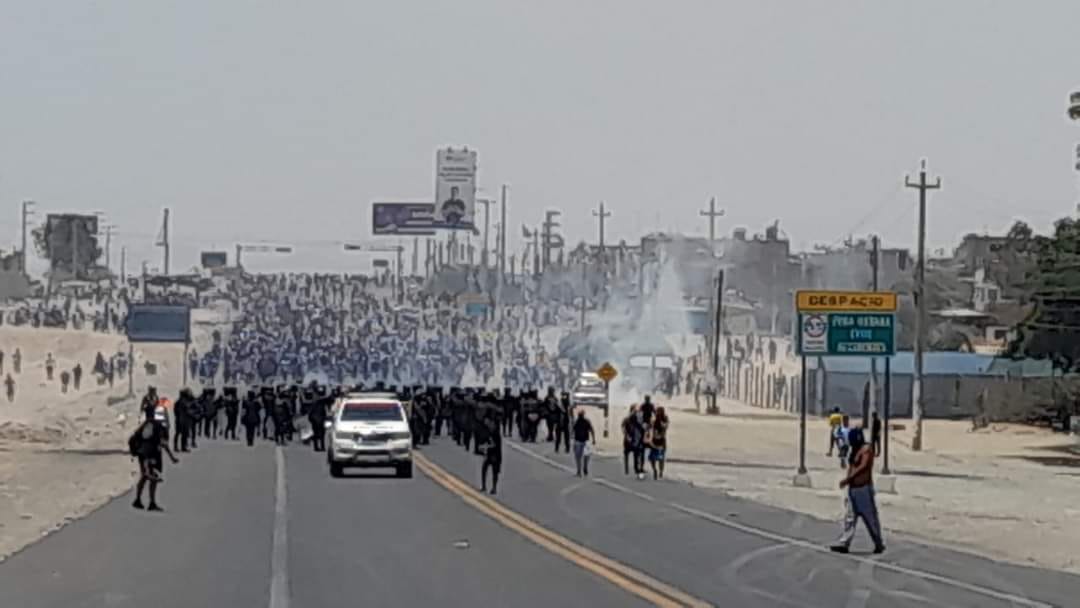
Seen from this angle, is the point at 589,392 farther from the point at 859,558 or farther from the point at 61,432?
the point at 859,558

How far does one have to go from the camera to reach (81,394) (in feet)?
349

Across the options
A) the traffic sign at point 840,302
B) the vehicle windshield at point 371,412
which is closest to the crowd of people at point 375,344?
the traffic sign at point 840,302

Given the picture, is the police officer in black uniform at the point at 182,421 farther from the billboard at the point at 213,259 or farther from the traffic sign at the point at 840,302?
the billboard at the point at 213,259

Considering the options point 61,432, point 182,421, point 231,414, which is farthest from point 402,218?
point 182,421

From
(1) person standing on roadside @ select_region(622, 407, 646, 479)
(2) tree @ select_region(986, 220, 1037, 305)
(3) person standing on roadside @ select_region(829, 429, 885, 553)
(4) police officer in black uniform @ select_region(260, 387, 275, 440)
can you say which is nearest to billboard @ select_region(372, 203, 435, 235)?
(2) tree @ select_region(986, 220, 1037, 305)

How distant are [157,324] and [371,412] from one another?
56690 millimetres

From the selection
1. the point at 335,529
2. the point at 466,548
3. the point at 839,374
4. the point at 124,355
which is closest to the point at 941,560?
the point at 466,548

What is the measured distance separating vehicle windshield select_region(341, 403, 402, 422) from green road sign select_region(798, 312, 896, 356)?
402 inches

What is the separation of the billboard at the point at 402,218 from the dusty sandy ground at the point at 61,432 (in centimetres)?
1495

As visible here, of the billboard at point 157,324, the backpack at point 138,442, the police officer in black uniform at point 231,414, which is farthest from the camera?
the billboard at point 157,324

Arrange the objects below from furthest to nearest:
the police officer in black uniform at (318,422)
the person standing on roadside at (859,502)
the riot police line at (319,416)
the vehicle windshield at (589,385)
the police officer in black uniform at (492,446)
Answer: the vehicle windshield at (589,385) → the riot police line at (319,416) → the police officer in black uniform at (318,422) → the police officer in black uniform at (492,446) → the person standing on roadside at (859,502)

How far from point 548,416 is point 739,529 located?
94.4 ft

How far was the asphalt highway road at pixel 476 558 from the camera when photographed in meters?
18.7

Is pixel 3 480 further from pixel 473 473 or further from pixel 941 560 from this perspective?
pixel 941 560
